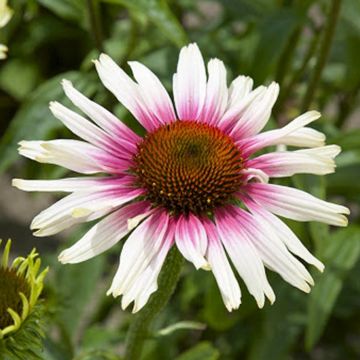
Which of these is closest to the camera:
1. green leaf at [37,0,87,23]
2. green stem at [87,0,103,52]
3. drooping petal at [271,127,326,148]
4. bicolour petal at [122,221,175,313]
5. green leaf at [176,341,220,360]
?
bicolour petal at [122,221,175,313]

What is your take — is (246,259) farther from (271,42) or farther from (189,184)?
(271,42)

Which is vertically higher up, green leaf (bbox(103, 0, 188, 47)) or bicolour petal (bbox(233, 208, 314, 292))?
green leaf (bbox(103, 0, 188, 47))

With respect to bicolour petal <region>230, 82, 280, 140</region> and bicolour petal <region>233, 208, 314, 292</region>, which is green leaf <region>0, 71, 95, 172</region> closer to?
bicolour petal <region>230, 82, 280, 140</region>

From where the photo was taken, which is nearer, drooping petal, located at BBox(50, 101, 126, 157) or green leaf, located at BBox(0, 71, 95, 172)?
drooping petal, located at BBox(50, 101, 126, 157)

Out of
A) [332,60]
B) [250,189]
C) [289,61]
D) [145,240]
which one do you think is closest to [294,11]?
[289,61]

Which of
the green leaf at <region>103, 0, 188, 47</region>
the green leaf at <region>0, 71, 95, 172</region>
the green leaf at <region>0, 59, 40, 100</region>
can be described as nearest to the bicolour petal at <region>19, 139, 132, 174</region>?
the green leaf at <region>103, 0, 188, 47</region>

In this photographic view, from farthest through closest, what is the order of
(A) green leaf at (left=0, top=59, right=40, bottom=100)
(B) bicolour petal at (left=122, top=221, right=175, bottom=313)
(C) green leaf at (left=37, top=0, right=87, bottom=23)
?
(A) green leaf at (left=0, top=59, right=40, bottom=100) < (C) green leaf at (left=37, top=0, right=87, bottom=23) < (B) bicolour petal at (left=122, top=221, right=175, bottom=313)

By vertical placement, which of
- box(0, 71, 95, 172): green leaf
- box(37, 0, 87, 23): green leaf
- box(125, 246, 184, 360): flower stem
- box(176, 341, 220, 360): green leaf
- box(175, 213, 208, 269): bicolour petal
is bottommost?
box(176, 341, 220, 360): green leaf

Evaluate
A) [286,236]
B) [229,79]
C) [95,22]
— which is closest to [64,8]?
[95,22]
